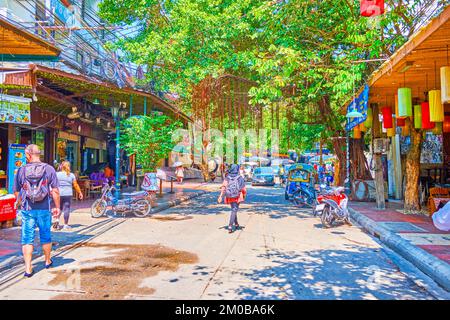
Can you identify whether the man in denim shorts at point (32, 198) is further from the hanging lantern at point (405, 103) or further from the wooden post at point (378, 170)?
the wooden post at point (378, 170)

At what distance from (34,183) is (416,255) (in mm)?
6502

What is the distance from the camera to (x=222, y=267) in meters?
5.73

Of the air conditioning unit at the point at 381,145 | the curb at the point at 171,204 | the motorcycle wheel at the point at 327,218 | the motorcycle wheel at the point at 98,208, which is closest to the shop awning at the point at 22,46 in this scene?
the motorcycle wheel at the point at 98,208

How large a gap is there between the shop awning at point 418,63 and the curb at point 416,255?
399 centimetres

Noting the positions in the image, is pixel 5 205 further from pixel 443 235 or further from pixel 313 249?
pixel 443 235

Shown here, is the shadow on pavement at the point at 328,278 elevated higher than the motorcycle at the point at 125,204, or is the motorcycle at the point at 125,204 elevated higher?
the motorcycle at the point at 125,204

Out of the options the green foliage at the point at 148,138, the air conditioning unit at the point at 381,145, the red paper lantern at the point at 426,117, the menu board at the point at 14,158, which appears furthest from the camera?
the green foliage at the point at 148,138

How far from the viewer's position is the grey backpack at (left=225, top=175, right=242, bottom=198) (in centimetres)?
894

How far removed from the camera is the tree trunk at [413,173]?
38.6ft

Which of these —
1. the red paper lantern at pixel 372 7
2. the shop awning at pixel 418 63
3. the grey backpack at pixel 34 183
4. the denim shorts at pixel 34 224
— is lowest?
the denim shorts at pixel 34 224

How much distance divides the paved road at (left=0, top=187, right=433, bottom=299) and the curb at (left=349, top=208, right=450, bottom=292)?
33 cm

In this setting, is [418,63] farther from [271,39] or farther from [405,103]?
[271,39]
